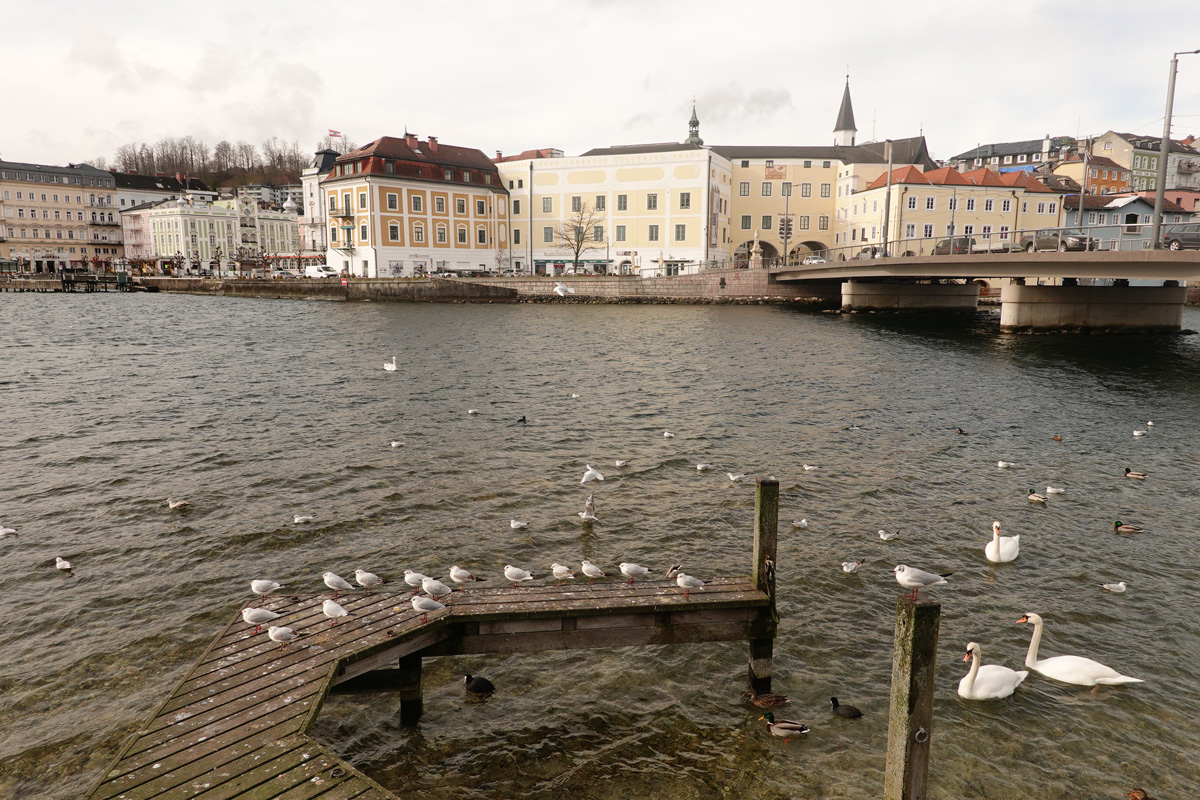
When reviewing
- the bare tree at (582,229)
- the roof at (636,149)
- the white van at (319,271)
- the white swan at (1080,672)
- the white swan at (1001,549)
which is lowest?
the white swan at (1080,672)

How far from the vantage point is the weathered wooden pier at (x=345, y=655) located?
4910mm

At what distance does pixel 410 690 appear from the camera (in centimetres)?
684

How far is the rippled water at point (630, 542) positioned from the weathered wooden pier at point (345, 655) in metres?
0.72

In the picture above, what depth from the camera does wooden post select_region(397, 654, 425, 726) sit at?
6789mm

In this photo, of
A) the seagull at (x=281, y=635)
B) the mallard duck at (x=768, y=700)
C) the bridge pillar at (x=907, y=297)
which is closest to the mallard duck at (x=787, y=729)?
the mallard duck at (x=768, y=700)

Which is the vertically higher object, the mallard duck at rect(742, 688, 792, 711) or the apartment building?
the apartment building

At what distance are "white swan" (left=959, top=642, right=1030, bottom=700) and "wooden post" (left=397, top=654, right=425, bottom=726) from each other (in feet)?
18.0

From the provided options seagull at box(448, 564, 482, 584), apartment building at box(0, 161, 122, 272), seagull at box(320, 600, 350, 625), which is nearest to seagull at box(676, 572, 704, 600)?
seagull at box(448, 564, 482, 584)

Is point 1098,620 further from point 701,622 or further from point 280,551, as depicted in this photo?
point 280,551

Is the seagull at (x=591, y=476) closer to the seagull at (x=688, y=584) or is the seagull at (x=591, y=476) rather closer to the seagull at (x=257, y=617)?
the seagull at (x=688, y=584)

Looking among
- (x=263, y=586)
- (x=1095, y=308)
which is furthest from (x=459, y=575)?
(x=1095, y=308)

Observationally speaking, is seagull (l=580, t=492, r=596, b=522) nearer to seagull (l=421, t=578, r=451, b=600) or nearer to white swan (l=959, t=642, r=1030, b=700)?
seagull (l=421, t=578, r=451, b=600)

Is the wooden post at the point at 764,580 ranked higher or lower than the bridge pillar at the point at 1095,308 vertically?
lower

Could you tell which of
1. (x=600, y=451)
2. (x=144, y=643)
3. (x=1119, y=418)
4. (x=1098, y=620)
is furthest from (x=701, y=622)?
(x=1119, y=418)
